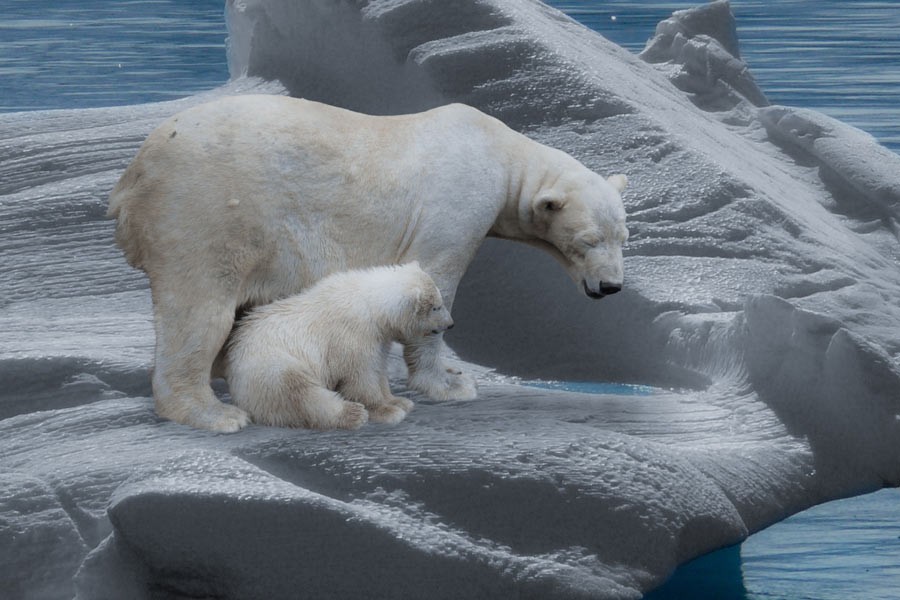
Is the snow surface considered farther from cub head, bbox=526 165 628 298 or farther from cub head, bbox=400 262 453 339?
cub head, bbox=526 165 628 298

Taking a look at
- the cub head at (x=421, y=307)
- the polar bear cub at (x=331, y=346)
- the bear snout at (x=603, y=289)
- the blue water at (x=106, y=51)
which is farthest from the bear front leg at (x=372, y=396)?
the blue water at (x=106, y=51)

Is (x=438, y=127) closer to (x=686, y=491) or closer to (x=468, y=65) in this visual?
→ (x=686, y=491)

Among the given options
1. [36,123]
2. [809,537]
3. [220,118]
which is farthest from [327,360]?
[36,123]

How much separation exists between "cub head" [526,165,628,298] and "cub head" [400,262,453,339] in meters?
0.45

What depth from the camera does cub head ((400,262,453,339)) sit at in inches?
144

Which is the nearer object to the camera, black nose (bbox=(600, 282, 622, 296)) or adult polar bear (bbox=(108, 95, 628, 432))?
adult polar bear (bbox=(108, 95, 628, 432))

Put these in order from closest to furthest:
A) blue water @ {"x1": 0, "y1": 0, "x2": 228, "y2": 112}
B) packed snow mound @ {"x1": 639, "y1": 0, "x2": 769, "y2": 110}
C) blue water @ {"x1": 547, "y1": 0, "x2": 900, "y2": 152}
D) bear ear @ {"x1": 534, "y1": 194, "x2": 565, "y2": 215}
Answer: bear ear @ {"x1": 534, "y1": 194, "x2": 565, "y2": 215}
packed snow mound @ {"x1": 639, "y1": 0, "x2": 769, "y2": 110}
blue water @ {"x1": 547, "y1": 0, "x2": 900, "y2": 152}
blue water @ {"x1": 0, "y1": 0, "x2": 228, "y2": 112}

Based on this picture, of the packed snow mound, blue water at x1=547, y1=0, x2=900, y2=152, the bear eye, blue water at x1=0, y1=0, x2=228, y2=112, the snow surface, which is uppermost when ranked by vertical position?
the bear eye

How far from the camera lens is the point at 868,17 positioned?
48.3ft

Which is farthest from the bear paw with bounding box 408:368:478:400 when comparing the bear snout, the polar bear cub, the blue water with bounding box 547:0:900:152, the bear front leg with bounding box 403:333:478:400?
the blue water with bounding box 547:0:900:152

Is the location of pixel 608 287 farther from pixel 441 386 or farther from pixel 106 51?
pixel 106 51

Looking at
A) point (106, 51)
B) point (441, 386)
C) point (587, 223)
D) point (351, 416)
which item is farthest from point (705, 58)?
point (106, 51)

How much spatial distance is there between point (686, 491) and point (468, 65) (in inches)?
98.8

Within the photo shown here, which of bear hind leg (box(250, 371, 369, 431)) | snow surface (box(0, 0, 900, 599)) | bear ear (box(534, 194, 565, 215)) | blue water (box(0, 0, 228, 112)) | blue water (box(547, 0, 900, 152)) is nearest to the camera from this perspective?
snow surface (box(0, 0, 900, 599))
